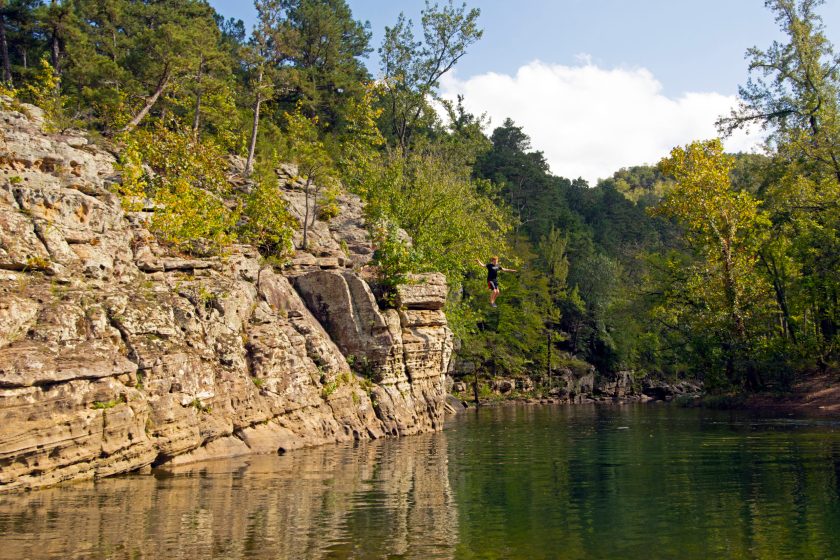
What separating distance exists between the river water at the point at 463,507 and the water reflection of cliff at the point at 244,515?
0.12 ft

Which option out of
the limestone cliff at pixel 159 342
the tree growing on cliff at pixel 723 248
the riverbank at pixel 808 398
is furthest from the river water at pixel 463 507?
the tree growing on cliff at pixel 723 248

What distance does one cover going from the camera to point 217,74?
155ft

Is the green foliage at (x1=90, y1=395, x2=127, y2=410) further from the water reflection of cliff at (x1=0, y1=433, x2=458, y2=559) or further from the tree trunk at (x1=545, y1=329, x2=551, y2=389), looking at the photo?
the tree trunk at (x1=545, y1=329, x2=551, y2=389)

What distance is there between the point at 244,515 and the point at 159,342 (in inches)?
342

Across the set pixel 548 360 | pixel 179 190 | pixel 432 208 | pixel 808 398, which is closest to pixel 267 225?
pixel 179 190

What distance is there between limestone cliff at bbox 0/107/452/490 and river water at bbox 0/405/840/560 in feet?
4.00

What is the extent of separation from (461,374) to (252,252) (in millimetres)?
Result: 32221

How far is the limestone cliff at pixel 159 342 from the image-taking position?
16.6 m

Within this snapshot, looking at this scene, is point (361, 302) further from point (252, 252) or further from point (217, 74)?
point (217, 74)

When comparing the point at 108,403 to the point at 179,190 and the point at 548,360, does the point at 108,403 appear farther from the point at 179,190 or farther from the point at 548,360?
the point at 548,360

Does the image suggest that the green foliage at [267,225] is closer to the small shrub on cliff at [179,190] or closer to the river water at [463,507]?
the small shrub on cliff at [179,190]

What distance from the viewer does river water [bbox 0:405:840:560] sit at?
10.3 m

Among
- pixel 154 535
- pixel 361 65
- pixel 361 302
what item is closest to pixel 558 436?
pixel 361 302

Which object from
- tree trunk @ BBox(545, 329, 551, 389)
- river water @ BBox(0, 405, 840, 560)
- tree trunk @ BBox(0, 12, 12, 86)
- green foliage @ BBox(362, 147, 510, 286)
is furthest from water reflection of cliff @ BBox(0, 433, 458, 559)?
tree trunk @ BBox(545, 329, 551, 389)
